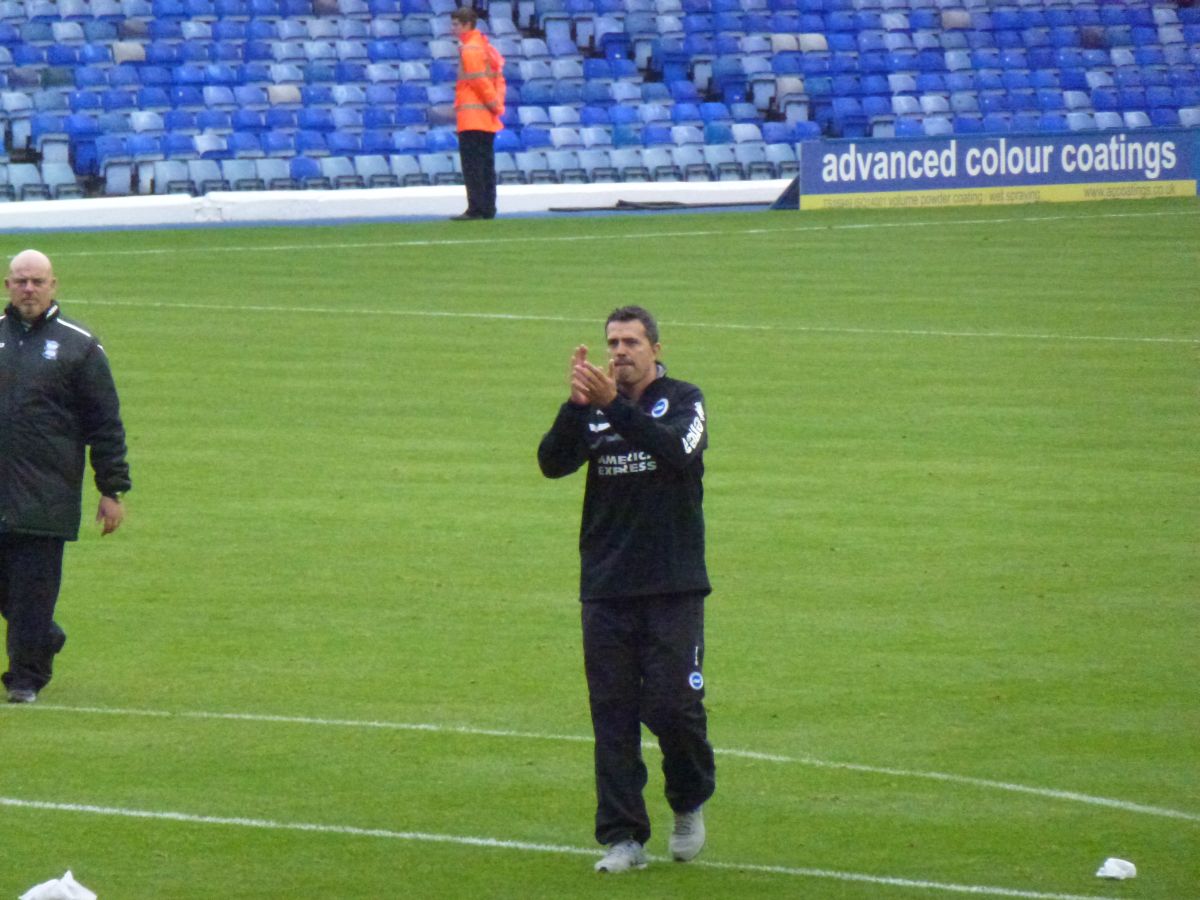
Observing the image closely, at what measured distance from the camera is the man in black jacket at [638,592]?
7.45m

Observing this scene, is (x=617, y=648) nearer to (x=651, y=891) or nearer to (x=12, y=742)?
(x=651, y=891)

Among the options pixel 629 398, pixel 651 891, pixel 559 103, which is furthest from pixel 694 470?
pixel 559 103

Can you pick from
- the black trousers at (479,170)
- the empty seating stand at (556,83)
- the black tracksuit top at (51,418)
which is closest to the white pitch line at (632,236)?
the black trousers at (479,170)

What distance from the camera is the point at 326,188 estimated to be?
117 feet

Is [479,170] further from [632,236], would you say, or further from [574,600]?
[574,600]

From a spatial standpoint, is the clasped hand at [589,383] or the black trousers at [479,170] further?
the black trousers at [479,170]

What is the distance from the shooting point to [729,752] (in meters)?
9.21

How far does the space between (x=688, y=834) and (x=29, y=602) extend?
345 centimetres

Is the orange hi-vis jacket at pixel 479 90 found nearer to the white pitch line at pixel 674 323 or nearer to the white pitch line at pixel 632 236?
the white pitch line at pixel 632 236

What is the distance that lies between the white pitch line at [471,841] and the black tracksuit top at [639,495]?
0.94m

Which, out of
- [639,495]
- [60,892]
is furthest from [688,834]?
[60,892]

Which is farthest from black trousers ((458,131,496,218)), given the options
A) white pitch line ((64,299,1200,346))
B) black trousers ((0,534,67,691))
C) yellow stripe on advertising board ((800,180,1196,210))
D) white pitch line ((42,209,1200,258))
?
black trousers ((0,534,67,691))

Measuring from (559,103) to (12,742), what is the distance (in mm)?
31268

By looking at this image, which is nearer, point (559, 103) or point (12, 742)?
point (12, 742)
